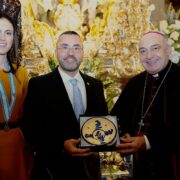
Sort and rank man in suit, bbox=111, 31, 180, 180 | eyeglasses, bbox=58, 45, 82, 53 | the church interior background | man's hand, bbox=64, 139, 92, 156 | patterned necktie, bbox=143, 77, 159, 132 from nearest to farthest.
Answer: man's hand, bbox=64, 139, 92, 156
man in suit, bbox=111, 31, 180, 180
patterned necktie, bbox=143, 77, 159, 132
eyeglasses, bbox=58, 45, 82, 53
the church interior background

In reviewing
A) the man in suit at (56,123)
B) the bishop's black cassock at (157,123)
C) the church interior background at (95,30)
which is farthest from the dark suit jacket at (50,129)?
the church interior background at (95,30)

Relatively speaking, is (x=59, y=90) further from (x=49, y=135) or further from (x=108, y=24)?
(x=108, y=24)

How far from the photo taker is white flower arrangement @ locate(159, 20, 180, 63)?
4.20 meters

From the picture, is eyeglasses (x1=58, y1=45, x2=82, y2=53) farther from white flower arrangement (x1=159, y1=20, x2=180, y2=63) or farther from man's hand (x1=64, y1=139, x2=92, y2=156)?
white flower arrangement (x1=159, y1=20, x2=180, y2=63)

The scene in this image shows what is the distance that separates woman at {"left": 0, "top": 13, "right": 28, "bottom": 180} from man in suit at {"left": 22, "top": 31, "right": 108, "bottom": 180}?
0.08m

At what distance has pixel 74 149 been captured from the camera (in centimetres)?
284

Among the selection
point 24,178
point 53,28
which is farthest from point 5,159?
point 53,28

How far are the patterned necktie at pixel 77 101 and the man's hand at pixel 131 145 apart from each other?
440 millimetres

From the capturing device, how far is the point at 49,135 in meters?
3.05

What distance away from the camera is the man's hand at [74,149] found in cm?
281

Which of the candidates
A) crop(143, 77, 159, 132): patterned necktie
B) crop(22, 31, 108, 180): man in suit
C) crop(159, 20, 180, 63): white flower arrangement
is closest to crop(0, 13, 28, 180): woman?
crop(22, 31, 108, 180): man in suit

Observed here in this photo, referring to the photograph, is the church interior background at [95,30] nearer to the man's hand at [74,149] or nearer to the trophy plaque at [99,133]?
the trophy plaque at [99,133]

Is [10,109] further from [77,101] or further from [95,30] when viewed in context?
[95,30]

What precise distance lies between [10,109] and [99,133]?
72 centimetres
